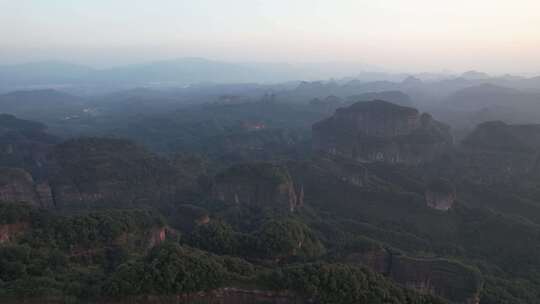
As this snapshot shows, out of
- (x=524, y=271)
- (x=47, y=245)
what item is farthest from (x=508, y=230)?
(x=47, y=245)

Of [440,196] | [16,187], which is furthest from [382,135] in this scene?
[16,187]

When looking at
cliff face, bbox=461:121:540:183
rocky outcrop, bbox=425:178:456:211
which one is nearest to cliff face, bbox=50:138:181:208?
rocky outcrop, bbox=425:178:456:211

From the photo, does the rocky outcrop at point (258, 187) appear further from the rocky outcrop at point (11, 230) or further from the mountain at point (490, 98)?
the mountain at point (490, 98)

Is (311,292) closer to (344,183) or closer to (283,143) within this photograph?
(344,183)

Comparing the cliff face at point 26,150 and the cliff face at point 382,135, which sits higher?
the cliff face at point 382,135

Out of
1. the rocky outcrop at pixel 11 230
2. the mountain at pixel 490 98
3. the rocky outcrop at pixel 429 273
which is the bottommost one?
the rocky outcrop at pixel 429 273

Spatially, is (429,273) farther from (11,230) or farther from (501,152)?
(501,152)

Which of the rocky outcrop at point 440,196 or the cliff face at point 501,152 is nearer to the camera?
the rocky outcrop at point 440,196

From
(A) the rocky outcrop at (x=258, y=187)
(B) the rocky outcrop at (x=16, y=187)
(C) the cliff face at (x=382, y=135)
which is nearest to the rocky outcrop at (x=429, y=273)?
(A) the rocky outcrop at (x=258, y=187)
